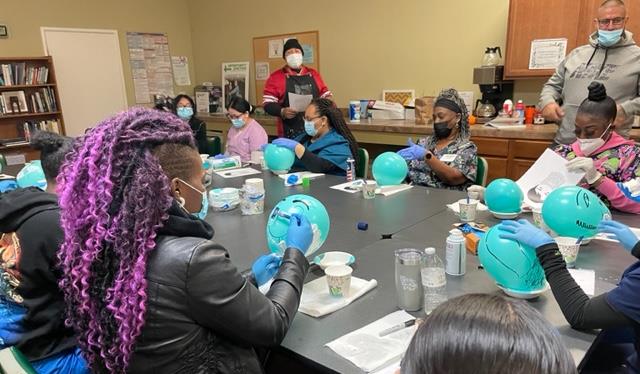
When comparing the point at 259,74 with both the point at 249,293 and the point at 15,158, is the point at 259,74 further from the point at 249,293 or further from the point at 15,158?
the point at 249,293

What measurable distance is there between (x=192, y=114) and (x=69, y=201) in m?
3.41

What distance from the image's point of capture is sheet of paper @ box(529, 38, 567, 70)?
3.80 metres

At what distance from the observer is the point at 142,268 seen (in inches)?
37.8

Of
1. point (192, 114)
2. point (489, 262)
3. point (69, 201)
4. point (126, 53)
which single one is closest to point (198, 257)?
point (69, 201)

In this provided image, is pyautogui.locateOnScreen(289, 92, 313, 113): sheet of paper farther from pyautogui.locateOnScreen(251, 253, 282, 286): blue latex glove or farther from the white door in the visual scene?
pyautogui.locateOnScreen(251, 253, 282, 286): blue latex glove

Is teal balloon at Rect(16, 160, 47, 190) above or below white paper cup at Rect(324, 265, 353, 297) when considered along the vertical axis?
above

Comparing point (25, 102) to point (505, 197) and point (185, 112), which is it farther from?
point (505, 197)

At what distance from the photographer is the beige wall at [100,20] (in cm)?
534

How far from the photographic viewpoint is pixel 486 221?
1.95 meters

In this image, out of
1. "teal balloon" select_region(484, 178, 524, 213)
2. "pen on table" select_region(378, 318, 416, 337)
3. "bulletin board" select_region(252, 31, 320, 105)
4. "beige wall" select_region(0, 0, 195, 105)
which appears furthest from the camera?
"bulletin board" select_region(252, 31, 320, 105)

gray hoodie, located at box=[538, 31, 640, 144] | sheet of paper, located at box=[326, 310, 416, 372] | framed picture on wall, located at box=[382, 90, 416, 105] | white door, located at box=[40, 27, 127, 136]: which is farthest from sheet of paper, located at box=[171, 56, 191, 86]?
sheet of paper, located at box=[326, 310, 416, 372]

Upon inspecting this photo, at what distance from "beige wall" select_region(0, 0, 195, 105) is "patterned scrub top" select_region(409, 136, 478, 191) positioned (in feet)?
16.2

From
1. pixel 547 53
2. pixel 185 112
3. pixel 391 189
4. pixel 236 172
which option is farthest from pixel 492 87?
pixel 185 112

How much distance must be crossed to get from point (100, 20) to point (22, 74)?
1.34 metres
